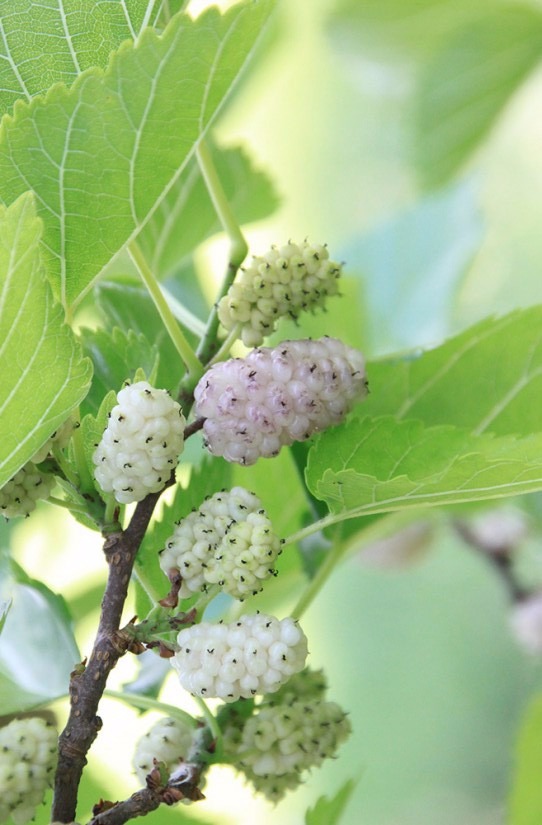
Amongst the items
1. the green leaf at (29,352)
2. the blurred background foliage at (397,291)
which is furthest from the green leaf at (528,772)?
the green leaf at (29,352)

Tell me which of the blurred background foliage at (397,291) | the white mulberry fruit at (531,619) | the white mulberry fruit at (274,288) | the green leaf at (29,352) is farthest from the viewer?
the white mulberry fruit at (531,619)

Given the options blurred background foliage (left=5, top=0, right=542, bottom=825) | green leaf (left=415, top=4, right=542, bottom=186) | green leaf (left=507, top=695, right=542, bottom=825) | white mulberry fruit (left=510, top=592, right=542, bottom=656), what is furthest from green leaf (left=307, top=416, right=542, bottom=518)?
green leaf (left=415, top=4, right=542, bottom=186)

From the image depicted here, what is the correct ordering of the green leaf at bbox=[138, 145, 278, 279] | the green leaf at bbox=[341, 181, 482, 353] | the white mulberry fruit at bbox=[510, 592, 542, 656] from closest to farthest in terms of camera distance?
the green leaf at bbox=[138, 145, 278, 279], the green leaf at bbox=[341, 181, 482, 353], the white mulberry fruit at bbox=[510, 592, 542, 656]

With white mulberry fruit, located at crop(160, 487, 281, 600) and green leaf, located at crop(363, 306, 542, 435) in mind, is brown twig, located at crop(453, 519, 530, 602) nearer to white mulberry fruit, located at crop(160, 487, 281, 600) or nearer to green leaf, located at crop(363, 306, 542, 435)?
green leaf, located at crop(363, 306, 542, 435)

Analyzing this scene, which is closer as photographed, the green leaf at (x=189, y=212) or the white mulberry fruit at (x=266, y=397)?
the white mulberry fruit at (x=266, y=397)

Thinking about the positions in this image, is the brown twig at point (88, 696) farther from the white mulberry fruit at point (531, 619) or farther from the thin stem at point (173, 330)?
the white mulberry fruit at point (531, 619)

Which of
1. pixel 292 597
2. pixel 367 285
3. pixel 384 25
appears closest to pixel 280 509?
pixel 292 597

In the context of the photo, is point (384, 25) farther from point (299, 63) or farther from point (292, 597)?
point (299, 63)
